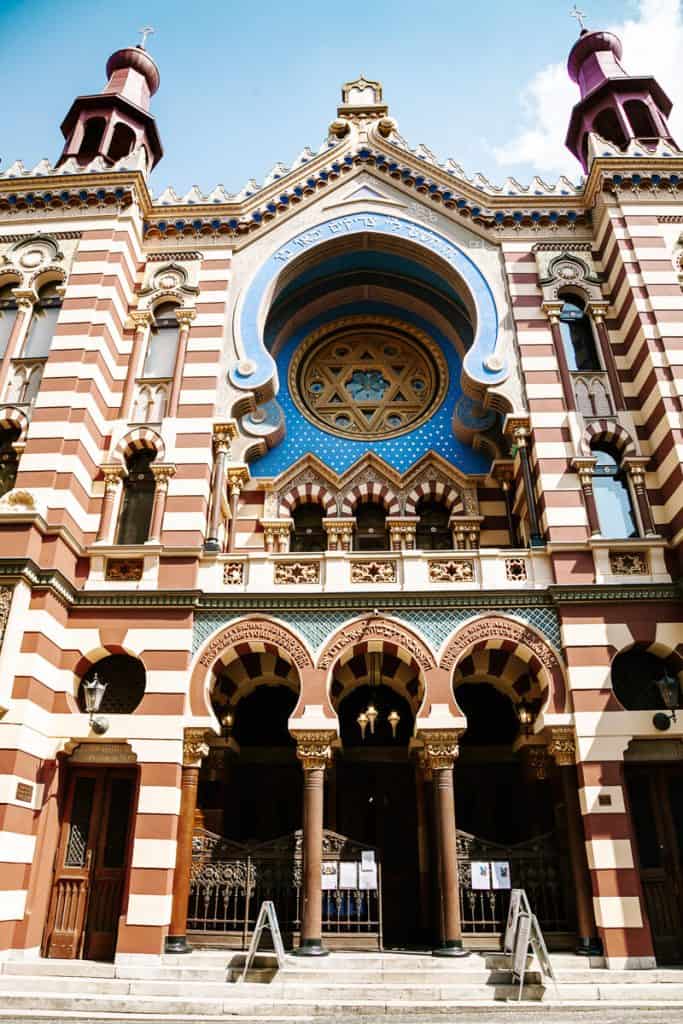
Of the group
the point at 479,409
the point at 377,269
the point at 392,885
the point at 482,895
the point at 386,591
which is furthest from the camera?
the point at 377,269

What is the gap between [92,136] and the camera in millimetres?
22672

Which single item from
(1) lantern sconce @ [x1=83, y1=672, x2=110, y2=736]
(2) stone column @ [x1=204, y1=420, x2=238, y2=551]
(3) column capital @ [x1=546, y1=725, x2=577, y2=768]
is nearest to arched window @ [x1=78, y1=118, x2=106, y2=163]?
(2) stone column @ [x1=204, y1=420, x2=238, y2=551]

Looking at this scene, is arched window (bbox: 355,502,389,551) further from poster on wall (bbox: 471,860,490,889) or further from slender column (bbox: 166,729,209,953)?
poster on wall (bbox: 471,860,490,889)

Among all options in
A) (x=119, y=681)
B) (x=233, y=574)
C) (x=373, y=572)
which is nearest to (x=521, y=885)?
(x=373, y=572)

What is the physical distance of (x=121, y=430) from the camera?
661 inches

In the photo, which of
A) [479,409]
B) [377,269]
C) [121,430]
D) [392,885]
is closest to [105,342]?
[121,430]

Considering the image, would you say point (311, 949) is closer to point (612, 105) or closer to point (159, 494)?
point (159, 494)

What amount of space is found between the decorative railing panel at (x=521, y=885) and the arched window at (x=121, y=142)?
69.2 feet

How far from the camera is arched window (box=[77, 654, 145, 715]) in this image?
579 inches

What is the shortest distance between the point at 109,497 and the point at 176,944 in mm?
8611

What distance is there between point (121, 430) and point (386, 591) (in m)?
7.02

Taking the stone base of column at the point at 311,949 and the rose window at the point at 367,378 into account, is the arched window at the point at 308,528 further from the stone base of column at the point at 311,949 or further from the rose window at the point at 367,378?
the stone base of column at the point at 311,949

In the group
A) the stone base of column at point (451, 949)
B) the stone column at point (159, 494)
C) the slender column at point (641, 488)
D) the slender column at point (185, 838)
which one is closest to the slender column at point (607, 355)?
the slender column at point (641, 488)

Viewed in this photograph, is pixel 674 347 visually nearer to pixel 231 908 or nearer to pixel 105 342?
pixel 105 342
